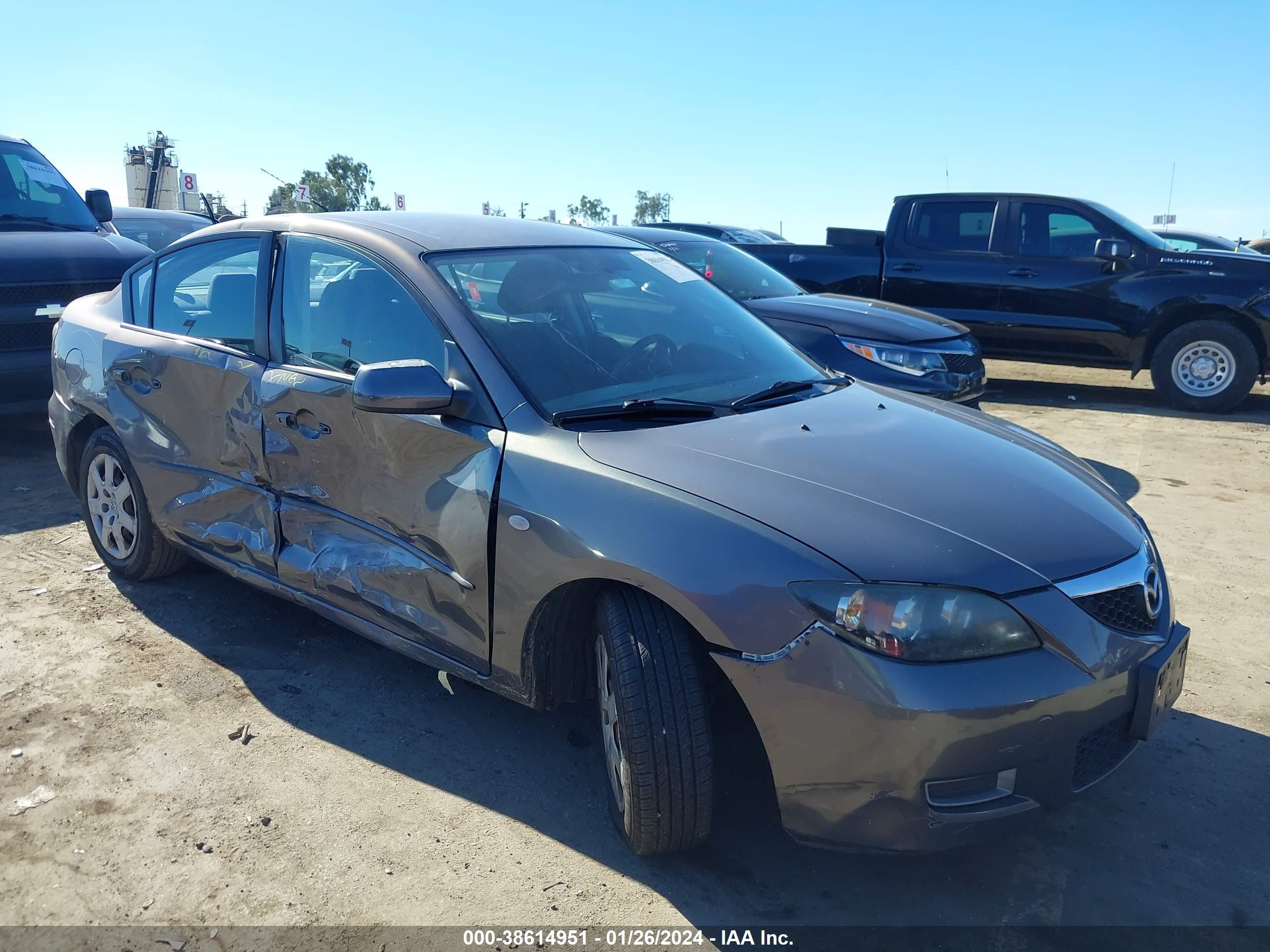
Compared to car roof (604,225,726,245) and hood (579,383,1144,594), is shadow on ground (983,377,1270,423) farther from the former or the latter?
hood (579,383,1144,594)

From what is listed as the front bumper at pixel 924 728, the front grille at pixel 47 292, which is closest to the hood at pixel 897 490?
the front bumper at pixel 924 728

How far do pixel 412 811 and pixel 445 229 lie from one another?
6.44ft

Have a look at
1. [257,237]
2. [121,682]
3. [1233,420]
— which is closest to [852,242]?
[1233,420]

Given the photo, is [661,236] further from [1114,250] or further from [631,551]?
[631,551]

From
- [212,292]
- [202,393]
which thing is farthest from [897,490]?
[212,292]

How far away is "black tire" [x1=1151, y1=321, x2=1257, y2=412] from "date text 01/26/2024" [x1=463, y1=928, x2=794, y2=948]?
8297 millimetres

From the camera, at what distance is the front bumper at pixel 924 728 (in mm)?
2172

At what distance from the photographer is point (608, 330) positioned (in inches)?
131

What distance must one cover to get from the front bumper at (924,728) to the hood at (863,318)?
14.7 ft

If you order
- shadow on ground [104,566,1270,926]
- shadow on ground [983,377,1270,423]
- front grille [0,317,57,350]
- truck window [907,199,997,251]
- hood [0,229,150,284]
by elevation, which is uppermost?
truck window [907,199,997,251]

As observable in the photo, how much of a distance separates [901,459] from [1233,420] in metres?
7.60

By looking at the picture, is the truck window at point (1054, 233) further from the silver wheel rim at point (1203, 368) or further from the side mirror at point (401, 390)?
the side mirror at point (401, 390)

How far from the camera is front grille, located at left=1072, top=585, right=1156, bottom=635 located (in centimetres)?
242

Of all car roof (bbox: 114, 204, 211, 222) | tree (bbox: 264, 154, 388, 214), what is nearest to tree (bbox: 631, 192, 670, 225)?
tree (bbox: 264, 154, 388, 214)
